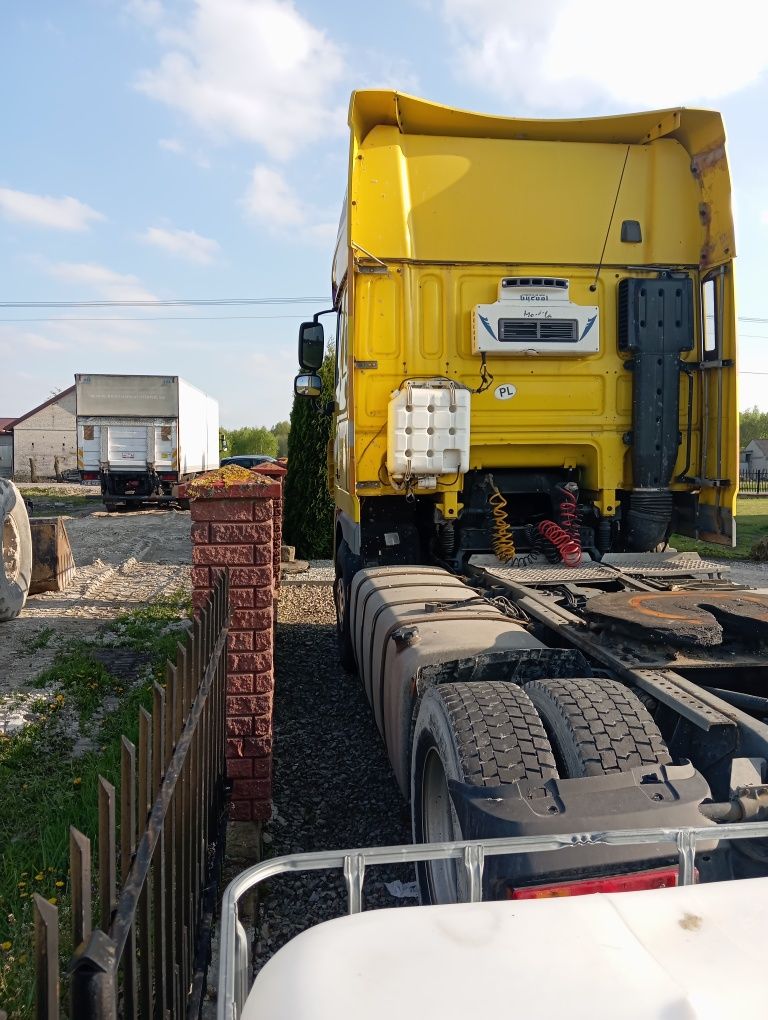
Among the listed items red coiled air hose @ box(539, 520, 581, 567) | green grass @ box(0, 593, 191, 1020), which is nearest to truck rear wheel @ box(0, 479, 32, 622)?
green grass @ box(0, 593, 191, 1020)

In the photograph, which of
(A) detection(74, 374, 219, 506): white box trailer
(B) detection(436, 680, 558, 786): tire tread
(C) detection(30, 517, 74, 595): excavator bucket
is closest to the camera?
(B) detection(436, 680, 558, 786): tire tread

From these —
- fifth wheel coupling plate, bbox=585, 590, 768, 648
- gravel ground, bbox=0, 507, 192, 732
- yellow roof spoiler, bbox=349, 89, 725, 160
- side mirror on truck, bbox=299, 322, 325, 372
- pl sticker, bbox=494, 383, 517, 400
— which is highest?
yellow roof spoiler, bbox=349, 89, 725, 160

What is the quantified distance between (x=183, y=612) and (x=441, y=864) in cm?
628

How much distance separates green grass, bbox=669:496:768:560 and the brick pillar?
6.97 m

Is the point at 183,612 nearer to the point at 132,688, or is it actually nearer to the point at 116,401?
the point at 132,688

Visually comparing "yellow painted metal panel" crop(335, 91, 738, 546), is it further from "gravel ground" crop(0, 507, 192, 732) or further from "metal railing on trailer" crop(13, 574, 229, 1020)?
"gravel ground" crop(0, 507, 192, 732)

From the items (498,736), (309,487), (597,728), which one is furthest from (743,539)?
(498,736)

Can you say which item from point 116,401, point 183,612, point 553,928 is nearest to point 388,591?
point 553,928

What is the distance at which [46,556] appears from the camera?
363 inches

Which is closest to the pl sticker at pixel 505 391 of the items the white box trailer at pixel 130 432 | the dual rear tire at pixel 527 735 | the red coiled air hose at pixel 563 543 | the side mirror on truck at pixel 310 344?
the red coiled air hose at pixel 563 543

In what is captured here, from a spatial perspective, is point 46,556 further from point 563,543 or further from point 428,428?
point 563,543

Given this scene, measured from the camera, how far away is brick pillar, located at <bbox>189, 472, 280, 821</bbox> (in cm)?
352

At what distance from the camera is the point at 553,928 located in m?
1.13

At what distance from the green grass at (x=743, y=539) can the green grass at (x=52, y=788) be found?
6.91m
